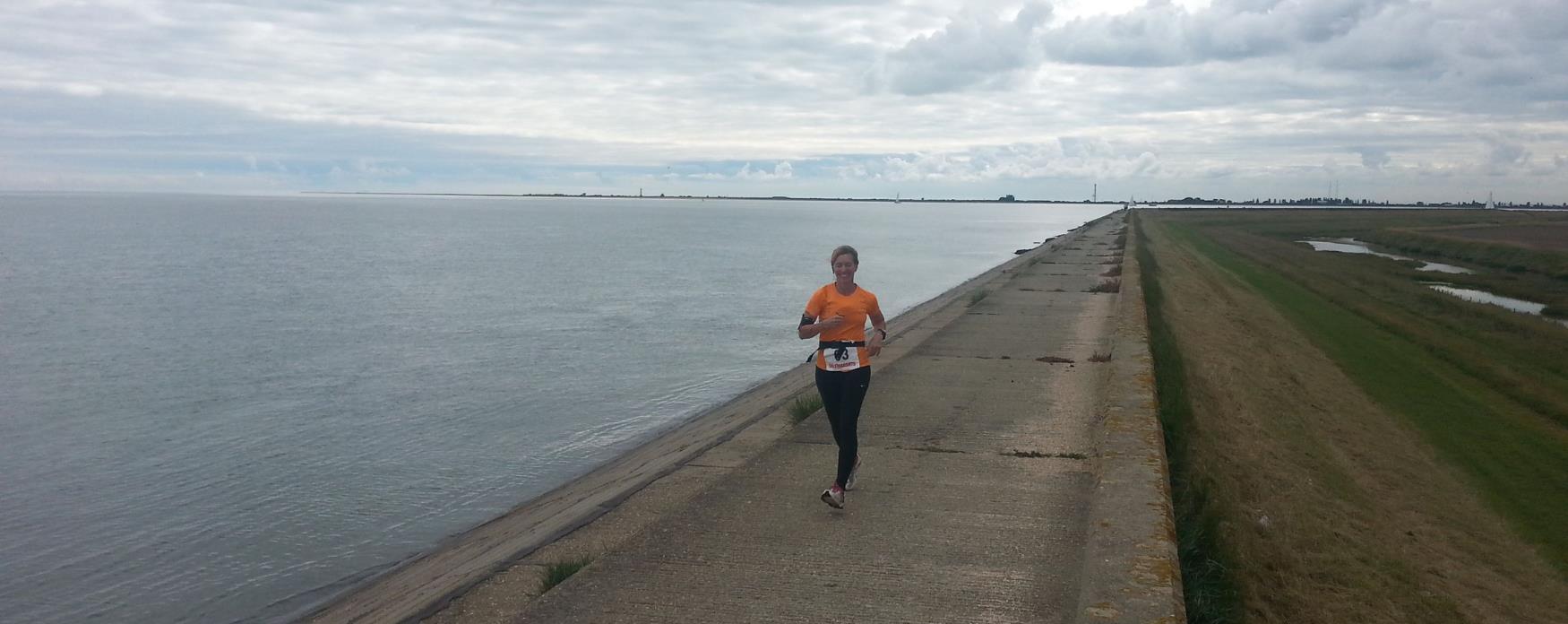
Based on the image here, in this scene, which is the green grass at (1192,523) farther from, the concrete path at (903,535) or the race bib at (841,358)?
the race bib at (841,358)

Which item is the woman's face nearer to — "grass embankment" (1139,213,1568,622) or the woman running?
the woman running

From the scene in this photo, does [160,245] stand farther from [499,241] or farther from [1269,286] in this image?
[1269,286]

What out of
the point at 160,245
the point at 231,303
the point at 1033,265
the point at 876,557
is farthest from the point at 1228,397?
the point at 160,245

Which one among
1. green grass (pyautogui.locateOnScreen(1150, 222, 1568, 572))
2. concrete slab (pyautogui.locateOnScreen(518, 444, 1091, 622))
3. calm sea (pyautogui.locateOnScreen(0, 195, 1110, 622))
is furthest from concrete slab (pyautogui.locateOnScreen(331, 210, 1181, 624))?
green grass (pyautogui.locateOnScreen(1150, 222, 1568, 572))

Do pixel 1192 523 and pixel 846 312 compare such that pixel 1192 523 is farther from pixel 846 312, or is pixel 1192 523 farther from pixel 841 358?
pixel 846 312

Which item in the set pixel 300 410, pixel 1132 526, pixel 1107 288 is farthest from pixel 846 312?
pixel 1107 288

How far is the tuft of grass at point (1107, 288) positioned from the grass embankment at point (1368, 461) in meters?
0.79

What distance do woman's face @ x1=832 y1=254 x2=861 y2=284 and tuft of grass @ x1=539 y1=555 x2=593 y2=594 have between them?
2.02 metres

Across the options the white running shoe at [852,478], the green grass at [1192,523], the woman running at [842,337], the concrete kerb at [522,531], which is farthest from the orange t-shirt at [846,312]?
the green grass at [1192,523]

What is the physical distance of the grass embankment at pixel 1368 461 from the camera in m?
6.60

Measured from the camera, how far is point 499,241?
84125mm

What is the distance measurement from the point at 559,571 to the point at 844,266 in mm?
2188

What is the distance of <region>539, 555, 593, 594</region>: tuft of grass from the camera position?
532 centimetres

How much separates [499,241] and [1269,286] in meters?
63.9
